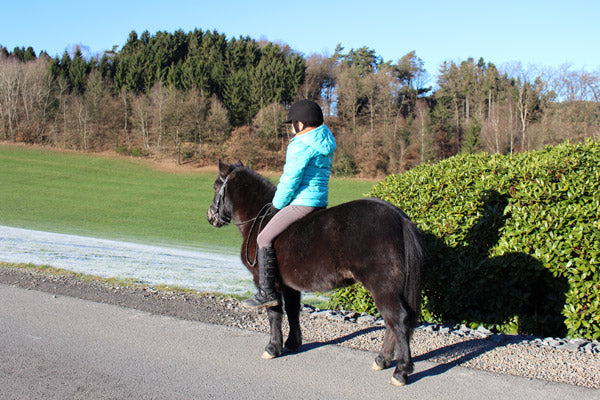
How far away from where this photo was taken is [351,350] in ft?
16.8

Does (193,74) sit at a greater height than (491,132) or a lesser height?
greater

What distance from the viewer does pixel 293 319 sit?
5.37 m

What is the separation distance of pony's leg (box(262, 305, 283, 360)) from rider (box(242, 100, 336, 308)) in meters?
0.23

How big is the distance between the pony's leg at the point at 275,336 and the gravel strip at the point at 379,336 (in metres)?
0.43

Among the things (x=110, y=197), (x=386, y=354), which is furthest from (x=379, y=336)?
(x=110, y=197)

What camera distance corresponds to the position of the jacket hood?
4.90 meters

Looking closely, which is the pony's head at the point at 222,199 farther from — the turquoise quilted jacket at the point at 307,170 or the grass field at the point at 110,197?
the grass field at the point at 110,197

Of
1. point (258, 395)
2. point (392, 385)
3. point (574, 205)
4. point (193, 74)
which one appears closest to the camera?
point (258, 395)

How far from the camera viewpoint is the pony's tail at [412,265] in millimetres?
4340

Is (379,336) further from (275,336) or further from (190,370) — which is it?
(190,370)

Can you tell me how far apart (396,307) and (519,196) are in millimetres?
2695

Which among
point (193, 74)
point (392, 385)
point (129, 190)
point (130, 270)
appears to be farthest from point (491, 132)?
point (392, 385)

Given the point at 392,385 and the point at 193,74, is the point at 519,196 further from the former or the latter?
the point at 193,74

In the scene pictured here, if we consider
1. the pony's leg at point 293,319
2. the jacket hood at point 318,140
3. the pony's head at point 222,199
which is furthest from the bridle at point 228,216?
the jacket hood at point 318,140
